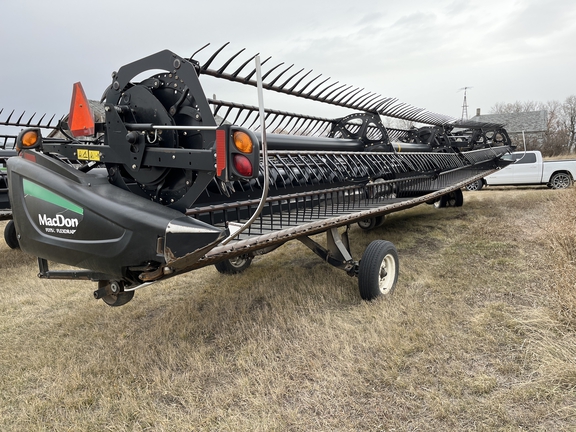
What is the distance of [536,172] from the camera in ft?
46.2

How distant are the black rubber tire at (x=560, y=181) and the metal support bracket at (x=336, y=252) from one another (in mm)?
12973

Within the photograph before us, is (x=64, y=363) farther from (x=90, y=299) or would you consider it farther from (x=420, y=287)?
(x=420, y=287)

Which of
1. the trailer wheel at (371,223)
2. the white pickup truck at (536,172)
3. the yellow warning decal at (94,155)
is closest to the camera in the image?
the yellow warning decal at (94,155)

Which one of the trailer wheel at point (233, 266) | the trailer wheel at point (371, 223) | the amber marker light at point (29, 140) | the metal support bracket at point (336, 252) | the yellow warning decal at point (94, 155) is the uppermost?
the amber marker light at point (29, 140)

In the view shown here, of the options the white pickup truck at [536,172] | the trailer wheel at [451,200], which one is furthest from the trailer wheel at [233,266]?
the white pickup truck at [536,172]

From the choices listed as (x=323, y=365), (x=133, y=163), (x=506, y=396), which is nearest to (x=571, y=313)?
(x=506, y=396)

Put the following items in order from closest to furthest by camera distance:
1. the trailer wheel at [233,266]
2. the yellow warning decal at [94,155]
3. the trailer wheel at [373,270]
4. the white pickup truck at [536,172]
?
the yellow warning decal at [94,155] → the trailer wheel at [373,270] → the trailer wheel at [233,266] → the white pickup truck at [536,172]

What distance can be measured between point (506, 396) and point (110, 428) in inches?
86.6

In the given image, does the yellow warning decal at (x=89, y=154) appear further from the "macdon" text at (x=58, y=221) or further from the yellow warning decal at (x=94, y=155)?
the "macdon" text at (x=58, y=221)

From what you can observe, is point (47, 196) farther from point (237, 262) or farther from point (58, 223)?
point (237, 262)

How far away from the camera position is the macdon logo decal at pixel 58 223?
90.5 inches

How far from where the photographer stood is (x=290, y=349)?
3008 millimetres

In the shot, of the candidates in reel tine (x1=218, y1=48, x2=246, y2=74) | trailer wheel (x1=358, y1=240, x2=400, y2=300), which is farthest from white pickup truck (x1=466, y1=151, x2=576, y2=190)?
reel tine (x1=218, y1=48, x2=246, y2=74)

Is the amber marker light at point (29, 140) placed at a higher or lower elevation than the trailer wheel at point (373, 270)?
higher
